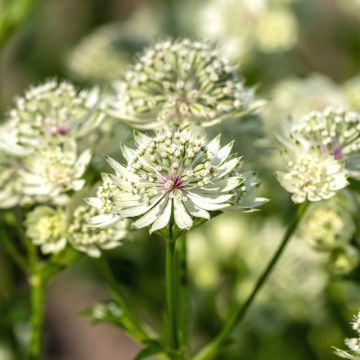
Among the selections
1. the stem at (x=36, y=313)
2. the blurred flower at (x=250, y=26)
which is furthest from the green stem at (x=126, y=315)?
the blurred flower at (x=250, y=26)

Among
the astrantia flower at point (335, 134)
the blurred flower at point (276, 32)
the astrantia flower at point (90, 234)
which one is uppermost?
the blurred flower at point (276, 32)

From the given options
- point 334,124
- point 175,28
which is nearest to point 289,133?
point 334,124

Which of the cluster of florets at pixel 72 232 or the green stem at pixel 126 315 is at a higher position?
the cluster of florets at pixel 72 232

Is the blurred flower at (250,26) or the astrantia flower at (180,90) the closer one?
the astrantia flower at (180,90)

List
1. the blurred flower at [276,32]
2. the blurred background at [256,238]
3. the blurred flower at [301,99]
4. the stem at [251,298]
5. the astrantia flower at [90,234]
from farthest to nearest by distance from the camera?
the blurred flower at [276,32], the blurred flower at [301,99], the blurred background at [256,238], the astrantia flower at [90,234], the stem at [251,298]

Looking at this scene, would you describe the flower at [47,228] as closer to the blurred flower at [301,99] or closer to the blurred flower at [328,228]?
the blurred flower at [328,228]

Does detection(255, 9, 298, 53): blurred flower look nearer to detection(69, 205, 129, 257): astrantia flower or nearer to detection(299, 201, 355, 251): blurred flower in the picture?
detection(299, 201, 355, 251): blurred flower

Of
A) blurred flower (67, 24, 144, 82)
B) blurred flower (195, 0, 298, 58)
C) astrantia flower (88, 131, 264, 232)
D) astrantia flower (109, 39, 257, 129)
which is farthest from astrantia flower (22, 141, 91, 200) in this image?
blurred flower (67, 24, 144, 82)

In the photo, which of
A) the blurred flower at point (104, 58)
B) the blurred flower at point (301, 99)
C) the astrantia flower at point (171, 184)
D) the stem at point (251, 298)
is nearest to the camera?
the astrantia flower at point (171, 184)
